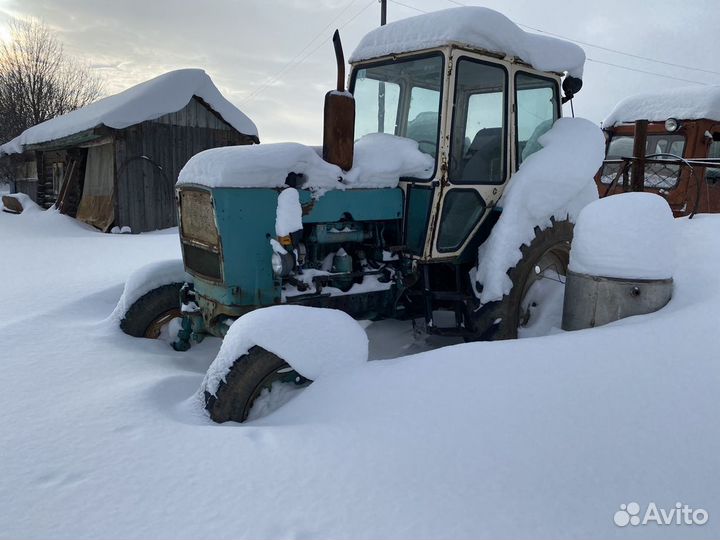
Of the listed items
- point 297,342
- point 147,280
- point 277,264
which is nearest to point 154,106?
point 147,280

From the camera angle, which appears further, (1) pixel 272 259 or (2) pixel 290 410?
(1) pixel 272 259

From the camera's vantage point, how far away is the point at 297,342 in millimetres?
2816

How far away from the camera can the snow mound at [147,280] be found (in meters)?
4.33

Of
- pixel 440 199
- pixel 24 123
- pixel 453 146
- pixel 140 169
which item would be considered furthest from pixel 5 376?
pixel 24 123

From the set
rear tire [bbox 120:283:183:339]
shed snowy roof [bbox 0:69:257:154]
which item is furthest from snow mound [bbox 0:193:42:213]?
rear tire [bbox 120:283:183:339]

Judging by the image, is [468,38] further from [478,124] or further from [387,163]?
[387,163]

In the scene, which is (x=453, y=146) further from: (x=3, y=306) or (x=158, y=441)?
(x=3, y=306)

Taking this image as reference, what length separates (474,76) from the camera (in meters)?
3.91

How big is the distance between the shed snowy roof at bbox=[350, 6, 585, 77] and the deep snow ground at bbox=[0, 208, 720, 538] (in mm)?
2134

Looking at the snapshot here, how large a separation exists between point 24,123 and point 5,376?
104 ft

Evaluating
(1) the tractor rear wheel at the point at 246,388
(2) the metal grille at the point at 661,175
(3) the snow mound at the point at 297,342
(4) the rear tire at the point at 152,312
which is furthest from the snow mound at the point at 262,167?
(2) the metal grille at the point at 661,175

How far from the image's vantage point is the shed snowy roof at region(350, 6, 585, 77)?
12.1 feet

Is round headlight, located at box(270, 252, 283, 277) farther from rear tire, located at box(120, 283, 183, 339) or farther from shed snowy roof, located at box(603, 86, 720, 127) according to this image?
shed snowy roof, located at box(603, 86, 720, 127)

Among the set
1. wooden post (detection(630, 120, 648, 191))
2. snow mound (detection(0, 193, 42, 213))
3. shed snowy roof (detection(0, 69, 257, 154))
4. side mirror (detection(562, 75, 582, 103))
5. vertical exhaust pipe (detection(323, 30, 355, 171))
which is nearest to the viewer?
vertical exhaust pipe (detection(323, 30, 355, 171))
